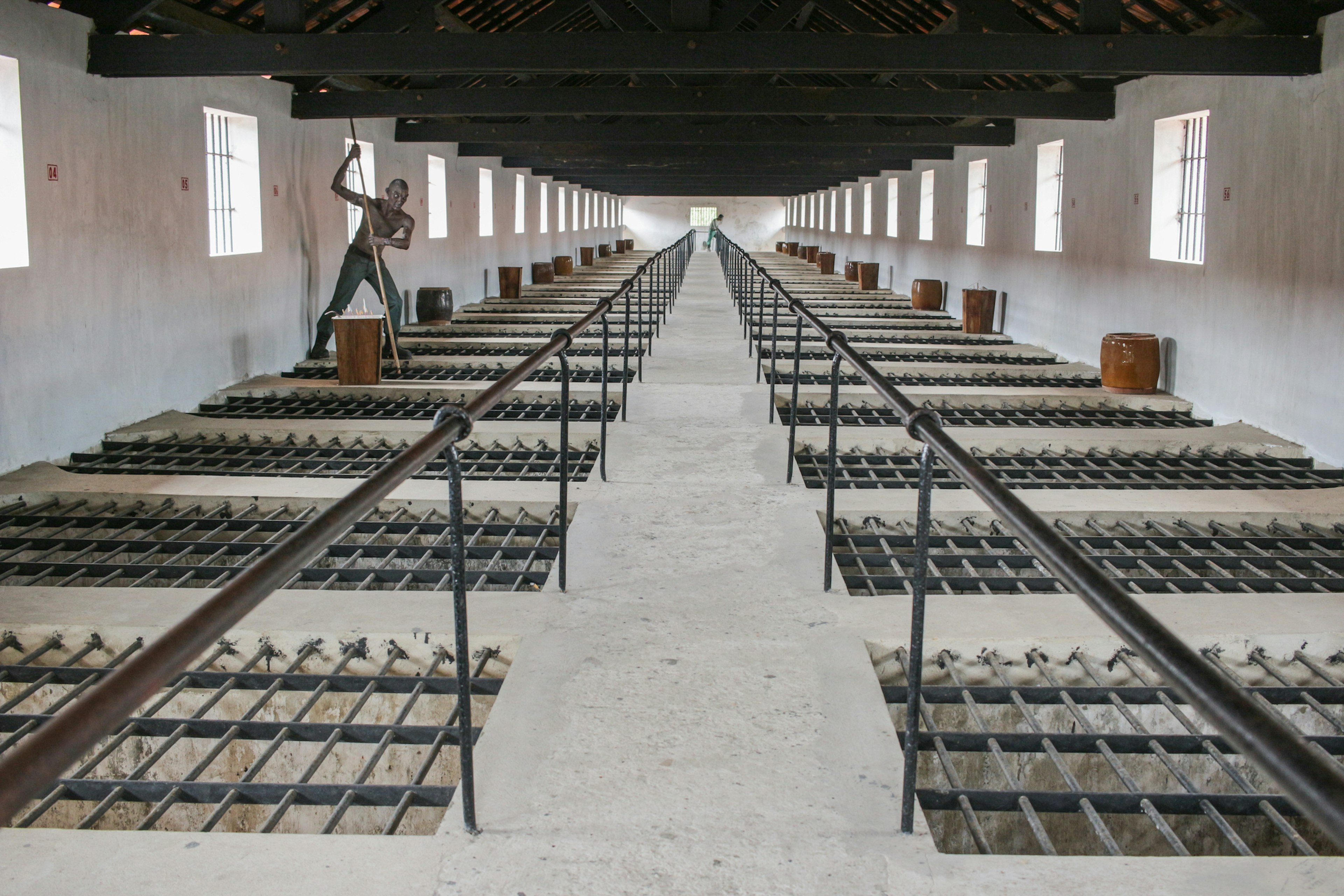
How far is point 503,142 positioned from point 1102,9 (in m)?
9.07

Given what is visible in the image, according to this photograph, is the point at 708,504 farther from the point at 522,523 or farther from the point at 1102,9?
the point at 1102,9

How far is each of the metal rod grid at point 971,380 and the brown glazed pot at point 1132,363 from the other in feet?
1.82

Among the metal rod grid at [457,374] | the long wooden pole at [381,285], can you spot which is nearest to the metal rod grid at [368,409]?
the metal rod grid at [457,374]

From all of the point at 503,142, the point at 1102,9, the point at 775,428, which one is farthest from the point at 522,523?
the point at 503,142

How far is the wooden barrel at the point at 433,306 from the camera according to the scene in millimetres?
14938

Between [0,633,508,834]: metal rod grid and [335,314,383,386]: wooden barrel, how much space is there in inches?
206

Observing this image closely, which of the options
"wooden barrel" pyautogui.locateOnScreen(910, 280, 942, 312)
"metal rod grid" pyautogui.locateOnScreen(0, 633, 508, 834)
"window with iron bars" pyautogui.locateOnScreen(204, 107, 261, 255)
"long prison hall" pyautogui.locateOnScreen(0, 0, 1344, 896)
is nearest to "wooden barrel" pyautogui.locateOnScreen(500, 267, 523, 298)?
"long prison hall" pyautogui.locateOnScreen(0, 0, 1344, 896)

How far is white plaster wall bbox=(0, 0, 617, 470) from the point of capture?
23.0 ft

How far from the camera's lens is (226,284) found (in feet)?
32.7

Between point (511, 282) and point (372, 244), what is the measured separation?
29.9 ft

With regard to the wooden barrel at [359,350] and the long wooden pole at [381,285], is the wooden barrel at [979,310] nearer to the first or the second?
the long wooden pole at [381,285]

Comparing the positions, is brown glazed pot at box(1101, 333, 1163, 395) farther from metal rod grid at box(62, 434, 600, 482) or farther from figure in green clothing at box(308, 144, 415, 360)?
figure in green clothing at box(308, 144, 415, 360)

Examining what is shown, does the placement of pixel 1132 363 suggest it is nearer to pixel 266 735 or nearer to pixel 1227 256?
pixel 1227 256

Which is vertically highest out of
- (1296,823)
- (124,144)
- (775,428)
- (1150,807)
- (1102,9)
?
(1102,9)
